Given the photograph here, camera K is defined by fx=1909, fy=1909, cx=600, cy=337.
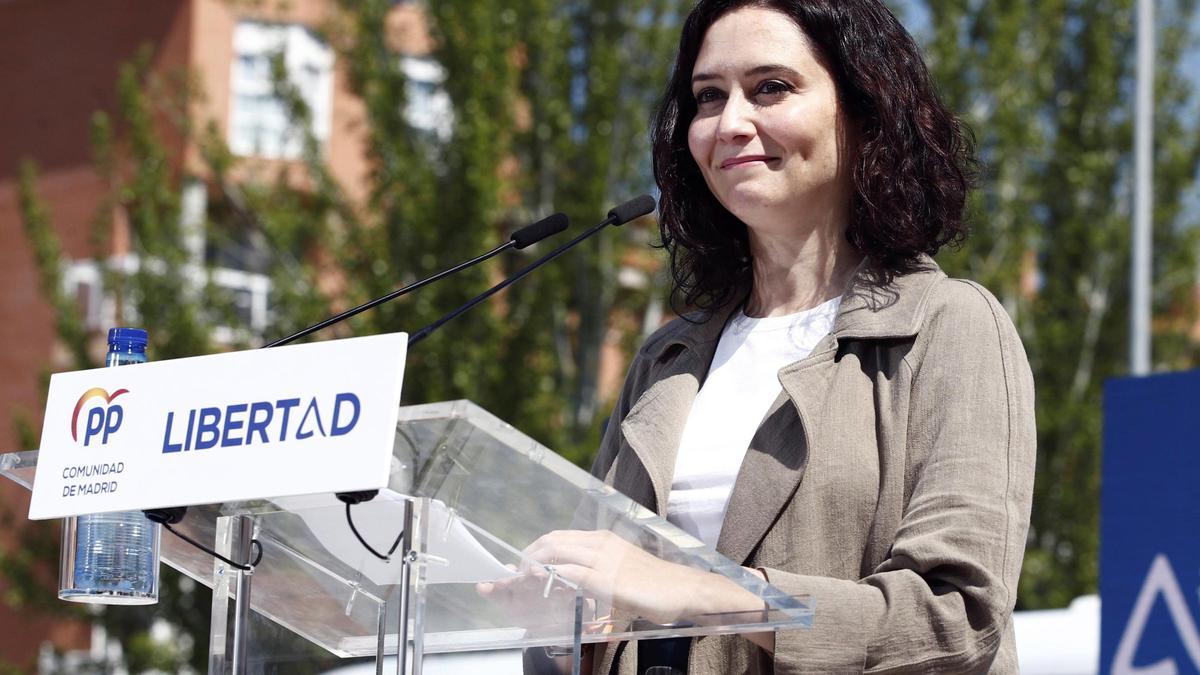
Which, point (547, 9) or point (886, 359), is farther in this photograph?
point (547, 9)

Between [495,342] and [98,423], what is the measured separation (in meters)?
12.9

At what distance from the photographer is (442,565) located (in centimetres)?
236

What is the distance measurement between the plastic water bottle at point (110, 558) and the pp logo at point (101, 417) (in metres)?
0.17

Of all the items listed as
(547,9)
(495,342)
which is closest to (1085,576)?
(495,342)

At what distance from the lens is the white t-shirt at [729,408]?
2.73 metres

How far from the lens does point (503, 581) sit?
7.76 ft

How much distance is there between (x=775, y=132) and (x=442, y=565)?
850mm

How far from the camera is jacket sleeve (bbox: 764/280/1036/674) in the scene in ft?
7.80

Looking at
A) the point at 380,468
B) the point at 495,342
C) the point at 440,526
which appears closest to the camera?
the point at 380,468

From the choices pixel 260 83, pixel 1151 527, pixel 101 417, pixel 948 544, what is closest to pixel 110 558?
pixel 101 417

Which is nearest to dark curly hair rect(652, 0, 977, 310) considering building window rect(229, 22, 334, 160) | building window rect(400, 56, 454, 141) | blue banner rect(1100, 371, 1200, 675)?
blue banner rect(1100, 371, 1200, 675)

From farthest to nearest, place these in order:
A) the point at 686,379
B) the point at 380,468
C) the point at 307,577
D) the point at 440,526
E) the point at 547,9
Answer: the point at 547,9, the point at 686,379, the point at 307,577, the point at 440,526, the point at 380,468

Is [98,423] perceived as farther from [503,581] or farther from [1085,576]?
[1085,576]

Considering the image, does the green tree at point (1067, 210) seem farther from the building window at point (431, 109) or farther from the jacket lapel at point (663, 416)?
the jacket lapel at point (663, 416)
